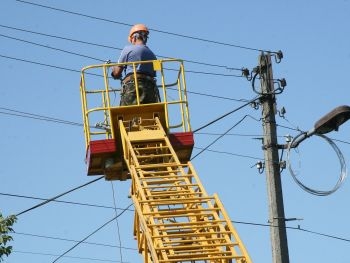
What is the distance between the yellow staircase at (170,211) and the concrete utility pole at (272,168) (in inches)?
105

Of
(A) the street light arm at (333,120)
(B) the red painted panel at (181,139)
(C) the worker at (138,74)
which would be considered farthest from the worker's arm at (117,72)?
(A) the street light arm at (333,120)

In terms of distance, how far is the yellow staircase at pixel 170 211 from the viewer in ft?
46.3

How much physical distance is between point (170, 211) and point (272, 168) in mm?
4723

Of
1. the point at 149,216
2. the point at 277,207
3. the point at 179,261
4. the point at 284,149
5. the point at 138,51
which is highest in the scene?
the point at 138,51

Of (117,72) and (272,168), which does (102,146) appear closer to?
(117,72)

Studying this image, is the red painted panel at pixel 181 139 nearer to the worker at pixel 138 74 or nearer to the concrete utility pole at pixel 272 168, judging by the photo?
the worker at pixel 138 74

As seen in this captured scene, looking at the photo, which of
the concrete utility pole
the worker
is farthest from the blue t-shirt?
the concrete utility pole

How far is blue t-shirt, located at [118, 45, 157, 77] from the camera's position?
18.7 meters

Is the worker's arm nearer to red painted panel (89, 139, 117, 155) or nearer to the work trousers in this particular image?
the work trousers

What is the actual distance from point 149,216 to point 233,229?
125cm

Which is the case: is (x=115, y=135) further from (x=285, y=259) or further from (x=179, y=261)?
(x=179, y=261)

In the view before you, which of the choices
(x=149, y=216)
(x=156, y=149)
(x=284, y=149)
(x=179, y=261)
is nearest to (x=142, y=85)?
(x=156, y=149)

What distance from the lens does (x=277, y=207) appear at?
19078mm

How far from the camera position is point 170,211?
15094 mm
